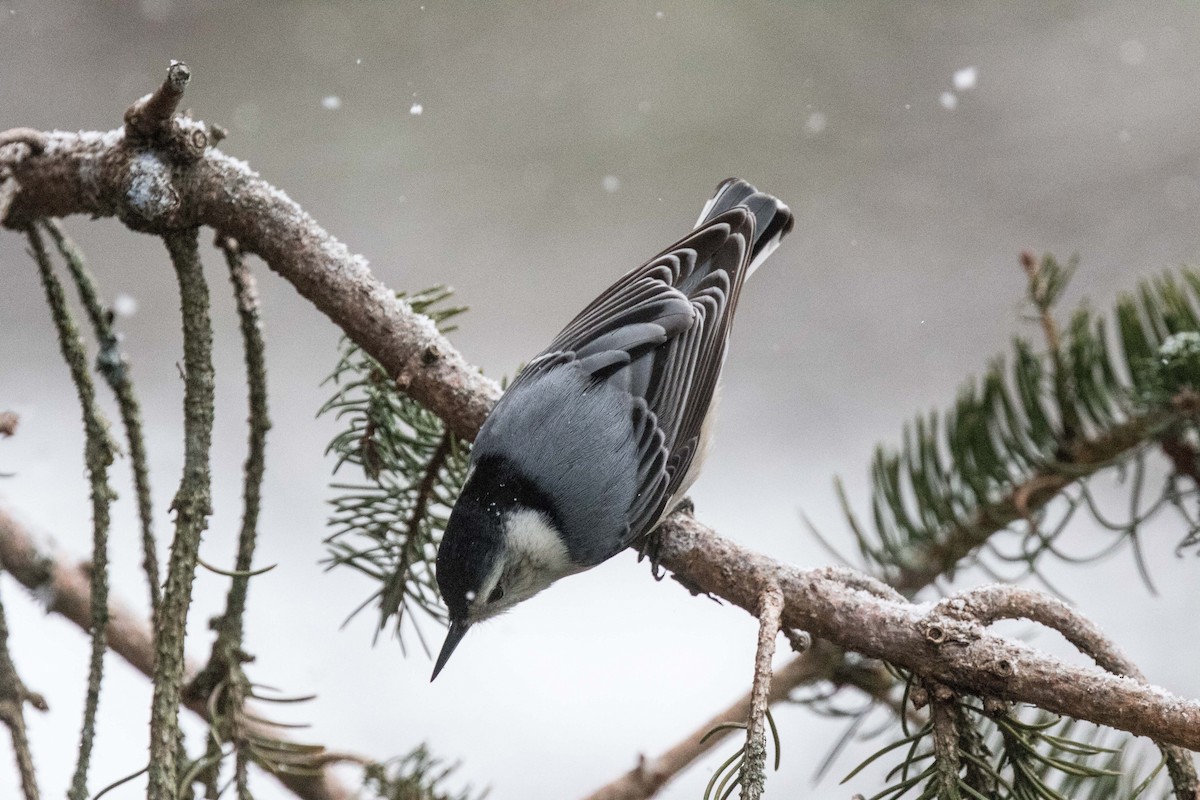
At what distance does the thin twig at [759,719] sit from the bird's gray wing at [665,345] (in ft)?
0.79

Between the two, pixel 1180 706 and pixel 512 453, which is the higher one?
pixel 512 453

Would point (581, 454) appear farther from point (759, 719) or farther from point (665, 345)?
point (759, 719)

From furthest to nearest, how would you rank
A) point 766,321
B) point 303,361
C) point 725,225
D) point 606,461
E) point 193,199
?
point 766,321 < point 303,361 < point 725,225 < point 606,461 < point 193,199

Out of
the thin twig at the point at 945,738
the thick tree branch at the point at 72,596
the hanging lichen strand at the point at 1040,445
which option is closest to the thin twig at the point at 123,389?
the thick tree branch at the point at 72,596

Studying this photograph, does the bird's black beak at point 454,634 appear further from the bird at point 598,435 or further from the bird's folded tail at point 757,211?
the bird's folded tail at point 757,211

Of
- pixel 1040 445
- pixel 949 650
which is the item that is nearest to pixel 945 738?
pixel 949 650

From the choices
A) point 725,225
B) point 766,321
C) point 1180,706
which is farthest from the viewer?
point 766,321

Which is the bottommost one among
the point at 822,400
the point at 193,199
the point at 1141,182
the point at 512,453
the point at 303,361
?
the point at 512,453

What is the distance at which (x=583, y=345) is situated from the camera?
0.73 meters

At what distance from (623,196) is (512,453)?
2.92 ft

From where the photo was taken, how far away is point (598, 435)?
0.71 metres

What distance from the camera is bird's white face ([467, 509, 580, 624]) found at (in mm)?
651

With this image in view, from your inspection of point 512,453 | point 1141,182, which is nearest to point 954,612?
point 512,453

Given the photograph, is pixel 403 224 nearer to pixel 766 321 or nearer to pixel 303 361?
pixel 303 361
